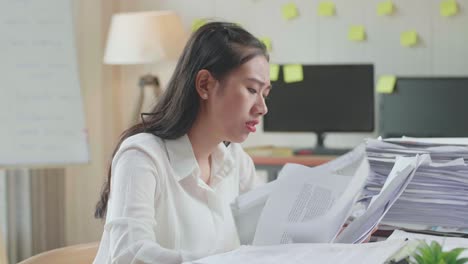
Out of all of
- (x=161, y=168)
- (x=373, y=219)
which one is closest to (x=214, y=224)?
(x=161, y=168)

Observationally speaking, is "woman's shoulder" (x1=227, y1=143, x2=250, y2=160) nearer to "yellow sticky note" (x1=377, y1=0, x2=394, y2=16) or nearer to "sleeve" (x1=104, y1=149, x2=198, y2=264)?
"sleeve" (x1=104, y1=149, x2=198, y2=264)

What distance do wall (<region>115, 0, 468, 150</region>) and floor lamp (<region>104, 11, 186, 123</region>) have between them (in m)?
0.46

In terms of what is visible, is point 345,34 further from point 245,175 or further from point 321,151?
point 245,175

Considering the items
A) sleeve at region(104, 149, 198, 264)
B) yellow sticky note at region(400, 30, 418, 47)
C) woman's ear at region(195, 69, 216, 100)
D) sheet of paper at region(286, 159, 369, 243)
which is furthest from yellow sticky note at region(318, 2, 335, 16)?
sheet of paper at region(286, 159, 369, 243)

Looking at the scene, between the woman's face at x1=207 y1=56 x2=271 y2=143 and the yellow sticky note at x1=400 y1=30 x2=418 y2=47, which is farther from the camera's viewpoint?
the yellow sticky note at x1=400 y1=30 x2=418 y2=47

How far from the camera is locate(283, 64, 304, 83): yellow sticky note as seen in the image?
3984 millimetres

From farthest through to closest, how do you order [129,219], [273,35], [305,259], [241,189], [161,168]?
[273,35] → [241,189] → [161,168] → [129,219] → [305,259]

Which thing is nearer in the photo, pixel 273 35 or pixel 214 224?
pixel 214 224

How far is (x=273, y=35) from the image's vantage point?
417 cm

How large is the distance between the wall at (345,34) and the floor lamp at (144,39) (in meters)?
0.46

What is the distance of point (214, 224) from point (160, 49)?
2.45 metres

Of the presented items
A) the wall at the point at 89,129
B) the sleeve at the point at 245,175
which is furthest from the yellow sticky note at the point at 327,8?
the sleeve at the point at 245,175

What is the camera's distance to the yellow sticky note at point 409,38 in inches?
155

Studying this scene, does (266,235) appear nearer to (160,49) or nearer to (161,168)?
(161,168)
